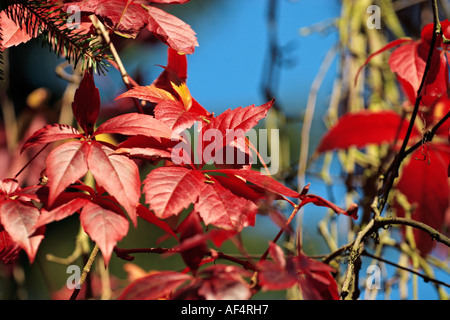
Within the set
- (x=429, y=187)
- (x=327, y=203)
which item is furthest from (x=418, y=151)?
(x=327, y=203)

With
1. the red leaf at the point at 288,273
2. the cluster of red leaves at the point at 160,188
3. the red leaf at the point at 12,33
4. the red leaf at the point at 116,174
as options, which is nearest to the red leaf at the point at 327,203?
the cluster of red leaves at the point at 160,188

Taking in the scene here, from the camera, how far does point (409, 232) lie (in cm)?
115

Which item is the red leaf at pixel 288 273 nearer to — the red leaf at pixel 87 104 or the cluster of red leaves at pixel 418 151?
the red leaf at pixel 87 104

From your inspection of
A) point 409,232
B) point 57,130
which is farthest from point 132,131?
point 409,232

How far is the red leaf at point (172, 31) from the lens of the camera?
62 cm

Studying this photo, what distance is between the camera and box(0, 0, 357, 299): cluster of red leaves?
0.44 meters

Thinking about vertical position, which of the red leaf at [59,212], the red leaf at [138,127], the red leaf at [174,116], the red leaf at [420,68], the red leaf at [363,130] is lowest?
the red leaf at [59,212]

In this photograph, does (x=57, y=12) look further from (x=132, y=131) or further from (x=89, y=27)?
(x=132, y=131)

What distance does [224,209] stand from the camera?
508 mm

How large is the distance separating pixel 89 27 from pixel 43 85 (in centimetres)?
147

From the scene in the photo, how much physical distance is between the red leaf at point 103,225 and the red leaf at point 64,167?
4cm

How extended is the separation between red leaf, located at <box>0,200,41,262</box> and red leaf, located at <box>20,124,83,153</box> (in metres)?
0.08

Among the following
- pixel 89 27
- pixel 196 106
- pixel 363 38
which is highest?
pixel 363 38

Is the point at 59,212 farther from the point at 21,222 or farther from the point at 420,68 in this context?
the point at 420,68
